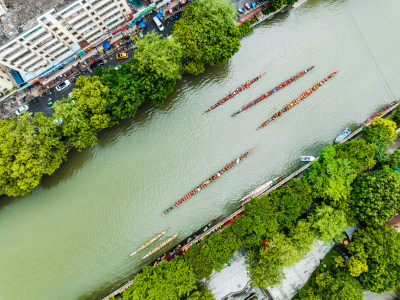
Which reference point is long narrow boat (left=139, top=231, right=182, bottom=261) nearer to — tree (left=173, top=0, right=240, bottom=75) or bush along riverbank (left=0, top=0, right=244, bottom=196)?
bush along riverbank (left=0, top=0, right=244, bottom=196)

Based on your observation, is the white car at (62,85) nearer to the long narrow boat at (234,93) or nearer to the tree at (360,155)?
the long narrow boat at (234,93)

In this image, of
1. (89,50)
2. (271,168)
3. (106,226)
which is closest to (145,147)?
(106,226)

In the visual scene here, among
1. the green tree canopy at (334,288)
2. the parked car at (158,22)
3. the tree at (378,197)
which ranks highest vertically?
the parked car at (158,22)

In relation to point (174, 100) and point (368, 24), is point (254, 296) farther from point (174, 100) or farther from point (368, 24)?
point (368, 24)

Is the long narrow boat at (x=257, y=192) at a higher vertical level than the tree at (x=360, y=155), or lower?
higher

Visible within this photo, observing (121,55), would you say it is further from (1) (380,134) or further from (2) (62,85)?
(1) (380,134)

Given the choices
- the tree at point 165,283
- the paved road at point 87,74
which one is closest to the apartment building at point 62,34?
the paved road at point 87,74
